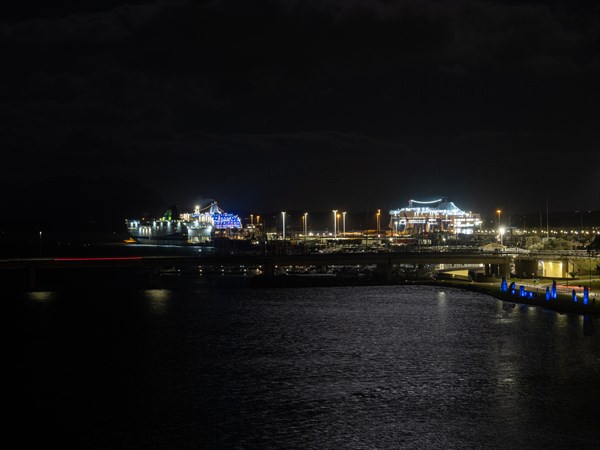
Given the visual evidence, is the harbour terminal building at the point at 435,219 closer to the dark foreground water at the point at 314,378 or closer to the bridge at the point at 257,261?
the bridge at the point at 257,261

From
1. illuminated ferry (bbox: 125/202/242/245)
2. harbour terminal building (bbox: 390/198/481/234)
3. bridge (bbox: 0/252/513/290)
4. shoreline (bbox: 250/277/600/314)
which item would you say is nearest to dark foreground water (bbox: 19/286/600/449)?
shoreline (bbox: 250/277/600/314)

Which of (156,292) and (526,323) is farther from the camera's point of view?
(156,292)

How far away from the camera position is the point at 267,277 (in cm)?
5272

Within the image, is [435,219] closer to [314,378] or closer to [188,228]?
[188,228]

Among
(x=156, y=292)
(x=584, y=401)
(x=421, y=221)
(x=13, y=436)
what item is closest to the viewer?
(x=13, y=436)

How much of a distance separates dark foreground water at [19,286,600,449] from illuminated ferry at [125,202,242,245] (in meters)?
140

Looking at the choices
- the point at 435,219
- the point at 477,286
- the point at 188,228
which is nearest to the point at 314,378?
the point at 477,286

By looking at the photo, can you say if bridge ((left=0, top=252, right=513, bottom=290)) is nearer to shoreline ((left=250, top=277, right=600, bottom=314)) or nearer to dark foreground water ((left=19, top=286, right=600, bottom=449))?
shoreline ((left=250, top=277, right=600, bottom=314))

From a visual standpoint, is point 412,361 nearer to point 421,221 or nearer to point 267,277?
point 267,277

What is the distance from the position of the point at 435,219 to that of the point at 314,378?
151075 mm

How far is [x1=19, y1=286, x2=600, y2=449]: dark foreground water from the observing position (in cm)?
1512

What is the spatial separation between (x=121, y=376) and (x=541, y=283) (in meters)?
30.3

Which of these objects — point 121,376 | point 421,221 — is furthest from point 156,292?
point 421,221

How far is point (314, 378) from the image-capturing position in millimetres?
20375
